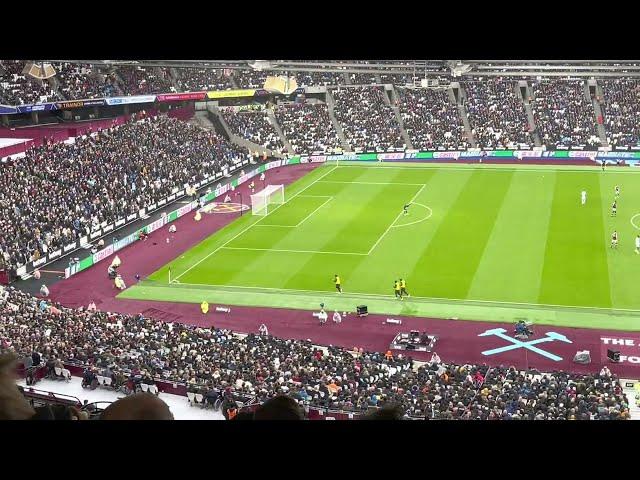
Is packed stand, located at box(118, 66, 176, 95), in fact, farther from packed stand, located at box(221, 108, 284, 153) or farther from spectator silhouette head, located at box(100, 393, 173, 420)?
spectator silhouette head, located at box(100, 393, 173, 420)

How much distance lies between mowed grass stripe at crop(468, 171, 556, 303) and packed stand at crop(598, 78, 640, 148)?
14834 mm

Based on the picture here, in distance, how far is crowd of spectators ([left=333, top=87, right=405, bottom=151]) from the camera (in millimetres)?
70750

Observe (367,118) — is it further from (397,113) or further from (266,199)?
(266,199)

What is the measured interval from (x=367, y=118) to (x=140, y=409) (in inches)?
2824

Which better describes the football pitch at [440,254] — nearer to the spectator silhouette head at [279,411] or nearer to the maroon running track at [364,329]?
the maroon running track at [364,329]

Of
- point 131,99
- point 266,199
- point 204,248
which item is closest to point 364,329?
point 204,248

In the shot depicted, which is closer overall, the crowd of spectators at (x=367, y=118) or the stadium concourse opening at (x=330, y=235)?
the stadium concourse opening at (x=330, y=235)

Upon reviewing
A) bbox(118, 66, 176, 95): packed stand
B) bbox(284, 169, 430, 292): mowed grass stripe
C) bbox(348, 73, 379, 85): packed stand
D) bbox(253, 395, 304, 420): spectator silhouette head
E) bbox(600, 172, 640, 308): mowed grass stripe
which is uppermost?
bbox(253, 395, 304, 420): spectator silhouette head

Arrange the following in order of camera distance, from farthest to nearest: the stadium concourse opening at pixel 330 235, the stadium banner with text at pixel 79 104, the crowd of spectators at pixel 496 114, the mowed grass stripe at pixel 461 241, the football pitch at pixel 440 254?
the crowd of spectators at pixel 496 114 → the stadium banner with text at pixel 79 104 → the mowed grass stripe at pixel 461 241 → the football pitch at pixel 440 254 → the stadium concourse opening at pixel 330 235

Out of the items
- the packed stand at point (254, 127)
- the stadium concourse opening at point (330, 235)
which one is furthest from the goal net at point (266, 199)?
the packed stand at point (254, 127)

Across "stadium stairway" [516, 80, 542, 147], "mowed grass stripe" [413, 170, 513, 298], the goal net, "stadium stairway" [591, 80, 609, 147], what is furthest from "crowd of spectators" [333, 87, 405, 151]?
the goal net

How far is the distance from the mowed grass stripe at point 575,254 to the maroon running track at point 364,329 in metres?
3.71

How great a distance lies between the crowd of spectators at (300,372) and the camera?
20.5 m

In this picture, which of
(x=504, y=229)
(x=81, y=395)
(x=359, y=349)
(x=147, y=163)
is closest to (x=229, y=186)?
(x=147, y=163)
